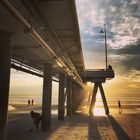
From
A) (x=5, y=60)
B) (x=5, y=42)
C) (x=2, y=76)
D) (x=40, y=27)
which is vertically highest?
(x=40, y=27)

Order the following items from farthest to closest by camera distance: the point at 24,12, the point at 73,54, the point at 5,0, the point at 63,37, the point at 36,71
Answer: the point at 36,71 → the point at 73,54 → the point at 63,37 → the point at 24,12 → the point at 5,0

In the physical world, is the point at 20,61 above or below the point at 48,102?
above

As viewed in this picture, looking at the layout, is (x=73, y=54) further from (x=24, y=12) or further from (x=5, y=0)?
(x=5, y=0)

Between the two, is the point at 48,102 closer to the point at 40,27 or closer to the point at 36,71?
the point at 36,71

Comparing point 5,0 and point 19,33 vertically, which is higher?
point 19,33

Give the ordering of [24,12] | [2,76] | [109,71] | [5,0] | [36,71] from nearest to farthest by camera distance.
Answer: [5,0] < [24,12] < [2,76] < [36,71] < [109,71]

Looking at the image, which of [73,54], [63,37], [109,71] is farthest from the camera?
[109,71]

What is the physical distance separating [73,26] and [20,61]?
345 inches

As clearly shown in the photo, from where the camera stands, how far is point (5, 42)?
1142 centimetres

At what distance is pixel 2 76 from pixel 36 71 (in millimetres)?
13755

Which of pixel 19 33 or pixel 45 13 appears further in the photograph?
pixel 19 33

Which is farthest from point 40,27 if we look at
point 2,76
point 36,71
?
point 36,71

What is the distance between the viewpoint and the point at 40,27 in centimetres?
1145

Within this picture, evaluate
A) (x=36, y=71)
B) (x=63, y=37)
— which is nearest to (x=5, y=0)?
(x=63, y=37)
